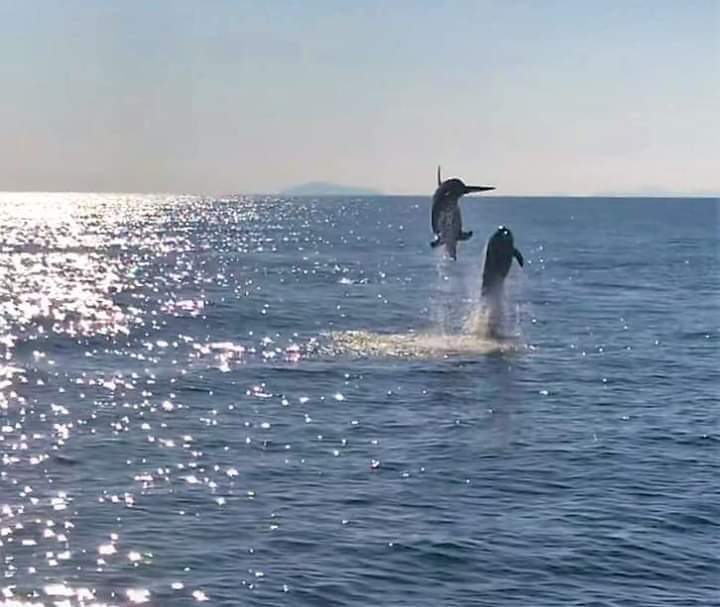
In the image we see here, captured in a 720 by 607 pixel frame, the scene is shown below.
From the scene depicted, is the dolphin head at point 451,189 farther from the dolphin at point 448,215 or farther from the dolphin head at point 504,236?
the dolphin head at point 504,236

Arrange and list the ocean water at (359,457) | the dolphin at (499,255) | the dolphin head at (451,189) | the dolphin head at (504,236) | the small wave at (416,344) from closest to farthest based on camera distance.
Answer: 1. the ocean water at (359,457)
2. the dolphin head at (451,189)
3. the dolphin head at (504,236)
4. the dolphin at (499,255)
5. the small wave at (416,344)

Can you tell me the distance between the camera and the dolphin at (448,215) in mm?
46094

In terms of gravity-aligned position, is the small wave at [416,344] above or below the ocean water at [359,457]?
above

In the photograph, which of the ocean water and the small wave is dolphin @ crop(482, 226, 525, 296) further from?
the small wave

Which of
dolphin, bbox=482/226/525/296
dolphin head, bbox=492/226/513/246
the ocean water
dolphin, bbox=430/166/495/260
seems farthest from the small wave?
dolphin, bbox=430/166/495/260

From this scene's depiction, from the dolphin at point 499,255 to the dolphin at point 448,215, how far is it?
14.4 m

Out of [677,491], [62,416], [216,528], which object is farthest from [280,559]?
[62,416]

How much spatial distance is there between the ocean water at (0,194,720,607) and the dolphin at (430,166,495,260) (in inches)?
319

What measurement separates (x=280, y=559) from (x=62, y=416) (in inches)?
864

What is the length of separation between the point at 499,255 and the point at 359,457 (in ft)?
71.4

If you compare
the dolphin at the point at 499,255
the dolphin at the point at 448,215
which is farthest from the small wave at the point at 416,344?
the dolphin at the point at 448,215

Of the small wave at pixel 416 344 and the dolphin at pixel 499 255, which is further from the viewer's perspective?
the small wave at pixel 416 344

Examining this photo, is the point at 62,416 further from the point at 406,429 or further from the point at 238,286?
the point at 238,286

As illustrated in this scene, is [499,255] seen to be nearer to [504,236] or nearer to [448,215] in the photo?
[504,236]
